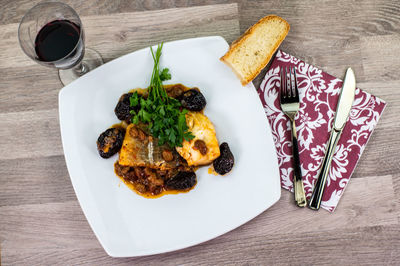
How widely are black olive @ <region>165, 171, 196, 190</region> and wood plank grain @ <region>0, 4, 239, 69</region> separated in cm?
95

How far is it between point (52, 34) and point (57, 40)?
0.06 meters

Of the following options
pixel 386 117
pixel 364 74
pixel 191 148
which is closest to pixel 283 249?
pixel 191 148

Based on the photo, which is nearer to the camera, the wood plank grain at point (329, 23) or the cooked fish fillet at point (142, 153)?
the cooked fish fillet at point (142, 153)

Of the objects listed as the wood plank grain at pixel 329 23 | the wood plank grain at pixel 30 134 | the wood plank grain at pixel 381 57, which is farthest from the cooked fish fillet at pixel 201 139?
the wood plank grain at pixel 381 57

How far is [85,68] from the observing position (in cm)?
233

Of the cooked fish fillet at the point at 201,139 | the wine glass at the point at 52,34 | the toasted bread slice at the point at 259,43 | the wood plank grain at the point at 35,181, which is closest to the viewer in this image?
the wine glass at the point at 52,34

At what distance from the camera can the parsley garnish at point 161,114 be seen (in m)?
2.01

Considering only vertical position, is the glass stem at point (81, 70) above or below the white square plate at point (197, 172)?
above

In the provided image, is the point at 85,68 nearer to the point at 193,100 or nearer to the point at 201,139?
the point at 193,100

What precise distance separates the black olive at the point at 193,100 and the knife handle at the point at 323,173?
0.88 m

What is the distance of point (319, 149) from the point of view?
7.33 ft

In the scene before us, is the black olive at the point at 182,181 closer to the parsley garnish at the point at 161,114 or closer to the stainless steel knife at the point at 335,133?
the parsley garnish at the point at 161,114

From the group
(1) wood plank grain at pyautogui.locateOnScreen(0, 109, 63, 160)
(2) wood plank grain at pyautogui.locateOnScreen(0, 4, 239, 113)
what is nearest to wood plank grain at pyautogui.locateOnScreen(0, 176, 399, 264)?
(1) wood plank grain at pyautogui.locateOnScreen(0, 109, 63, 160)

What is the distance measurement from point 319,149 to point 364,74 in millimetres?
626
